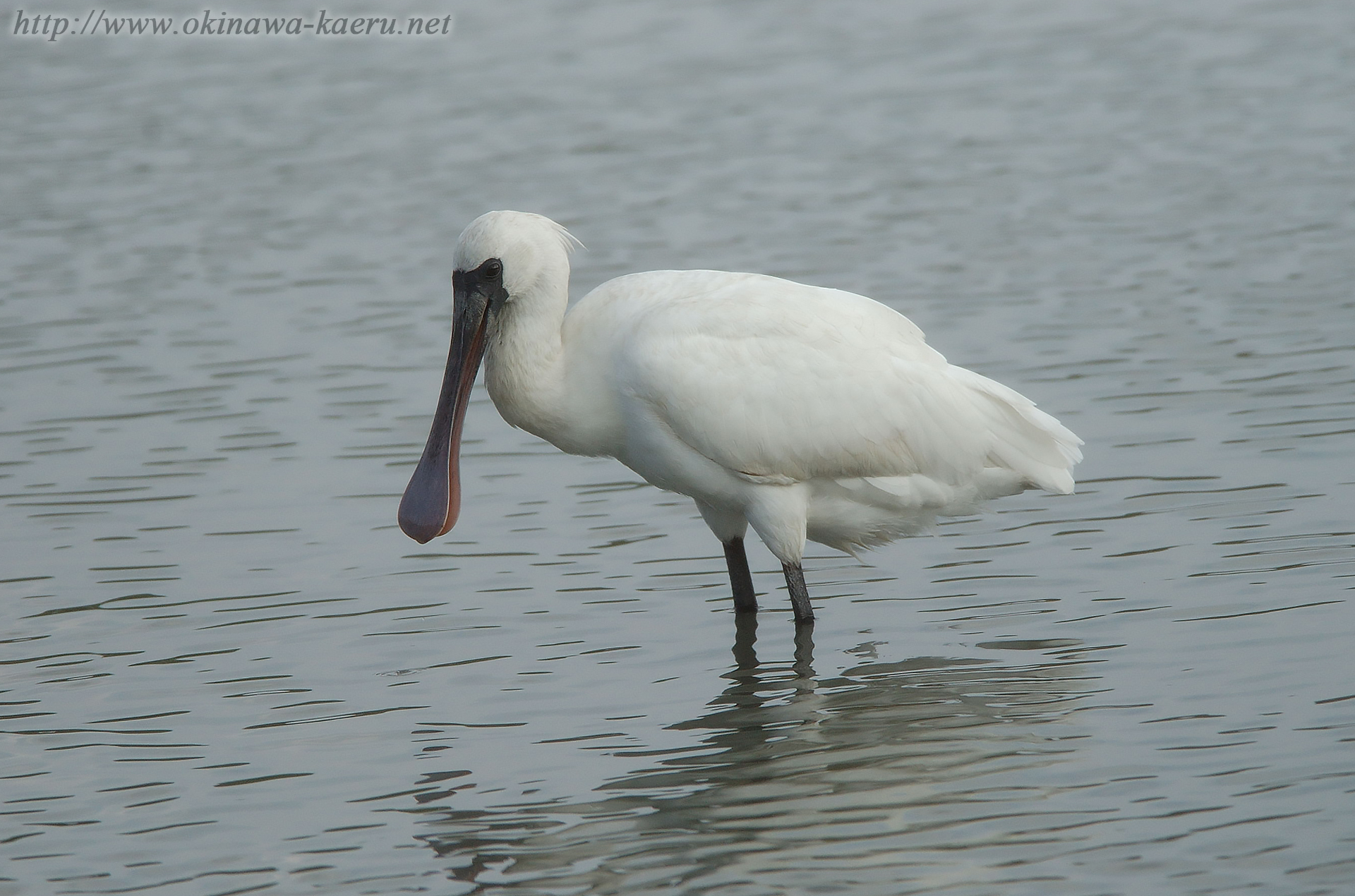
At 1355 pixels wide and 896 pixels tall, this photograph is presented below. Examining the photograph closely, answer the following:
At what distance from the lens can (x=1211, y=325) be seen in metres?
13.2

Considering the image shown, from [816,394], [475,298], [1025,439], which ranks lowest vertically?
[1025,439]

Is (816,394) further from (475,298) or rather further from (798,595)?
(475,298)

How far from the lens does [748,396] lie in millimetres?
8531

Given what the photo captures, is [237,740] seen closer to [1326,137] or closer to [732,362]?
[732,362]

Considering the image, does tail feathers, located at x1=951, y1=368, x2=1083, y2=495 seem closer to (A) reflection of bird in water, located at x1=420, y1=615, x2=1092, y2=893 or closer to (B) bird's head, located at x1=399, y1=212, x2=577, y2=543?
(A) reflection of bird in water, located at x1=420, y1=615, x2=1092, y2=893

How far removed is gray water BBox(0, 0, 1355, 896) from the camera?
689cm

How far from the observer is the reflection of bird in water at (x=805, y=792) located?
21.4 ft

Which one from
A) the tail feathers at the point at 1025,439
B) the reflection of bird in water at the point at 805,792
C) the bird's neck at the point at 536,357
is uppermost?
the bird's neck at the point at 536,357

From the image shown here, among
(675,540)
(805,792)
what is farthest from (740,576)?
(805,792)

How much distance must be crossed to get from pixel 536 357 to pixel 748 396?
97 cm

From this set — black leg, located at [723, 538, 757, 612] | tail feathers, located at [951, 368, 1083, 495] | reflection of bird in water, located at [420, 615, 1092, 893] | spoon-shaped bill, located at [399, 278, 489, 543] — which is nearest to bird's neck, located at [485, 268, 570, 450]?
spoon-shaped bill, located at [399, 278, 489, 543]

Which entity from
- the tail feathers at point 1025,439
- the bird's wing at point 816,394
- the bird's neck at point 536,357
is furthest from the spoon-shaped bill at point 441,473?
the tail feathers at point 1025,439

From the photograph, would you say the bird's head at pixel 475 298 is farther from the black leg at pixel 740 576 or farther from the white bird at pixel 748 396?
the black leg at pixel 740 576

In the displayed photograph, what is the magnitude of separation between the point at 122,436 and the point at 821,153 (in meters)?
8.94
